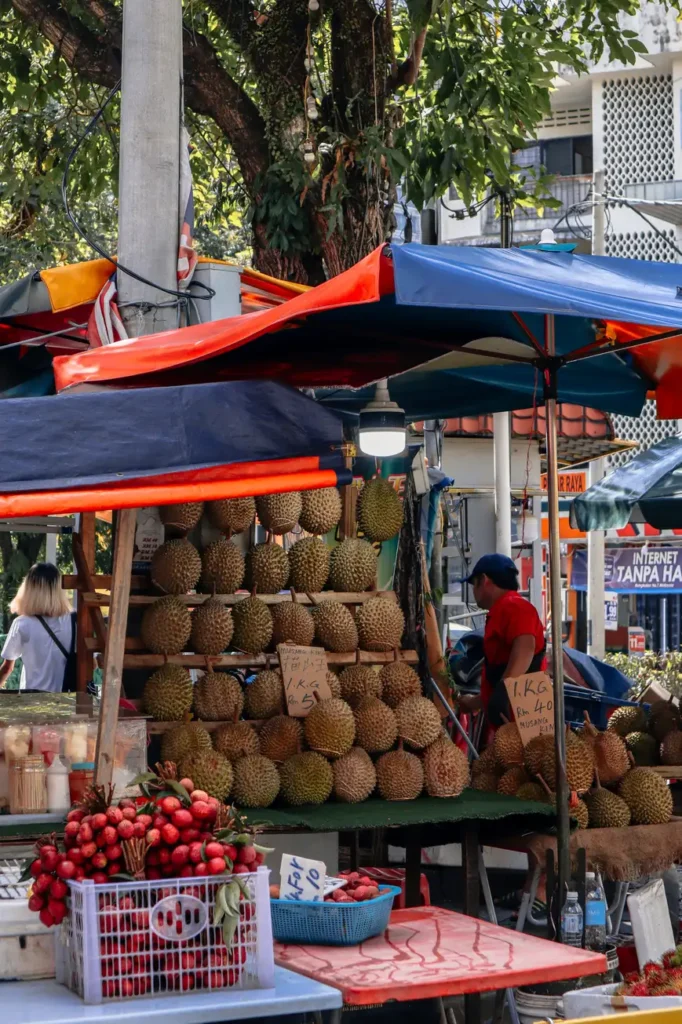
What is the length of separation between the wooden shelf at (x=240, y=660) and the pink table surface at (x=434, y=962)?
1.73 metres

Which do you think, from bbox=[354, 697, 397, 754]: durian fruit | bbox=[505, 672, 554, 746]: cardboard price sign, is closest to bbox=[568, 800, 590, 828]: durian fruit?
bbox=[505, 672, 554, 746]: cardboard price sign

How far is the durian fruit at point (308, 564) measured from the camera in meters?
5.93

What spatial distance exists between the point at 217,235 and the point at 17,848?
12846 mm

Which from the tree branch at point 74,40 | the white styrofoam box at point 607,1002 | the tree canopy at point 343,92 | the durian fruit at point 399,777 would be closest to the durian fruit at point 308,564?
the durian fruit at point 399,777

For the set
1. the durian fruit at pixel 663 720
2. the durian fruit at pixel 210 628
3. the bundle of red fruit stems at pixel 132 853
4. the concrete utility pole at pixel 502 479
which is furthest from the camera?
the concrete utility pole at pixel 502 479

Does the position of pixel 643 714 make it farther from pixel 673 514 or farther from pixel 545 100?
pixel 545 100

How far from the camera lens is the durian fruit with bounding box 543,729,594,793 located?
5629mm

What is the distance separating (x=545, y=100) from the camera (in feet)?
29.6

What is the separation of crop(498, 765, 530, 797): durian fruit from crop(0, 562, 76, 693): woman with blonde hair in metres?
2.98

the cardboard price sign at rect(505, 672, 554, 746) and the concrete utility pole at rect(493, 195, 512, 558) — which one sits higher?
the concrete utility pole at rect(493, 195, 512, 558)

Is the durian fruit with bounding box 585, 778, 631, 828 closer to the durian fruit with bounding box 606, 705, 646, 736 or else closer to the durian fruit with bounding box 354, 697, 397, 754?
the durian fruit with bounding box 354, 697, 397, 754

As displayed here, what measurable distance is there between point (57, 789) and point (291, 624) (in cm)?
138

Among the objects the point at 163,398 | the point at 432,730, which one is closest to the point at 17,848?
the point at 163,398

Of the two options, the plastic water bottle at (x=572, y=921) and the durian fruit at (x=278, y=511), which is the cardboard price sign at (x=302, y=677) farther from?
the plastic water bottle at (x=572, y=921)
